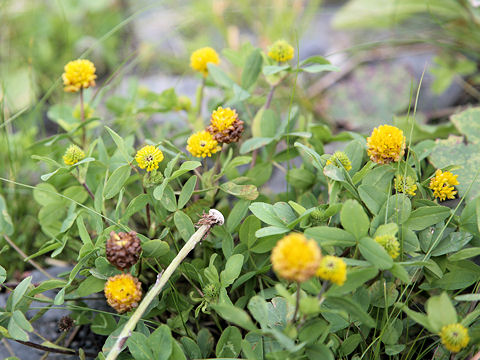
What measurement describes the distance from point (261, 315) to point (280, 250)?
24cm

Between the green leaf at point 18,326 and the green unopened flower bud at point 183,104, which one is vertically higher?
the green unopened flower bud at point 183,104

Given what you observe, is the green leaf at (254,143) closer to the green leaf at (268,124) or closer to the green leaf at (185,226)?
the green leaf at (268,124)

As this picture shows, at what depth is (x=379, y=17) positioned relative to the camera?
2740 mm

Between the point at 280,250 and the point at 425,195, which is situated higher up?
the point at 280,250

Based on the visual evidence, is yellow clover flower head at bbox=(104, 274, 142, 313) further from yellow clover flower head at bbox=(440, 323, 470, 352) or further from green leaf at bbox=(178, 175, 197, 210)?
yellow clover flower head at bbox=(440, 323, 470, 352)

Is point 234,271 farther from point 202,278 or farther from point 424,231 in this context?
point 424,231

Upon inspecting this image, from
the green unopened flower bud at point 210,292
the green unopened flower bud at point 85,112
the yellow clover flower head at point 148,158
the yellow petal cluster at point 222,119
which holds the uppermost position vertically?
the yellow petal cluster at point 222,119

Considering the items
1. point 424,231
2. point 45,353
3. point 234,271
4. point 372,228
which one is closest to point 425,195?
point 424,231

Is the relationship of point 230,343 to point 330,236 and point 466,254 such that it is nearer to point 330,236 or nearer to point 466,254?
point 330,236

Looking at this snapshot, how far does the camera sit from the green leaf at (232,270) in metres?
1.16

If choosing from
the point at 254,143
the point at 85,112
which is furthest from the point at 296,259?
the point at 85,112

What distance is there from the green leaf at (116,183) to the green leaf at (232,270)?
0.38 metres

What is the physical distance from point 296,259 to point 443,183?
0.61 metres

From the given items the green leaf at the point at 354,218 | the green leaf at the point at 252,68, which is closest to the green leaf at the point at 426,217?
the green leaf at the point at 354,218
